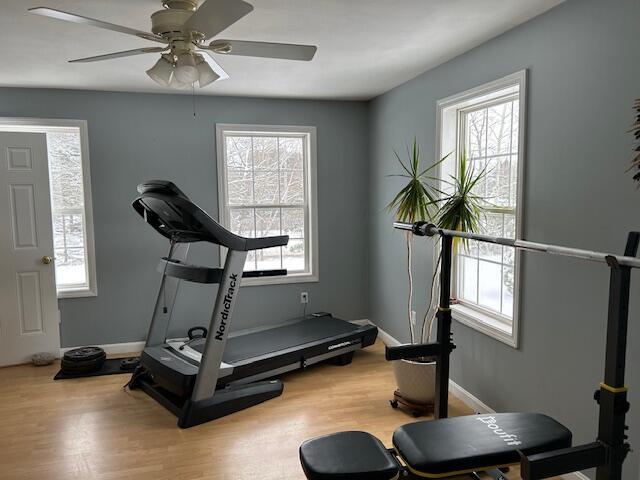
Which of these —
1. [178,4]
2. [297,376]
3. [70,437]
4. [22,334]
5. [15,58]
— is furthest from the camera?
[22,334]

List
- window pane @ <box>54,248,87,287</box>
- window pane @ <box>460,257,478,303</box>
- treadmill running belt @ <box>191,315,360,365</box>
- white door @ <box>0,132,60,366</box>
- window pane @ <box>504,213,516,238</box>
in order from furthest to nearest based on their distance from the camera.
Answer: window pane @ <box>54,248,87,287</box> < white door @ <box>0,132,60,366</box> < treadmill running belt @ <box>191,315,360,365</box> < window pane @ <box>460,257,478,303</box> < window pane @ <box>504,213,516,238</box>

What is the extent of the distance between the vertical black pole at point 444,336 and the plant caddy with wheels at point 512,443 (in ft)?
1.18

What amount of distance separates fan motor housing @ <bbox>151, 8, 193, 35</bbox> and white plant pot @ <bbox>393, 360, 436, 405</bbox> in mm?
2446

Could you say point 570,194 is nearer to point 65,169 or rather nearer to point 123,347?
point 123,347

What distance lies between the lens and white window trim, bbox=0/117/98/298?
4.21 meters

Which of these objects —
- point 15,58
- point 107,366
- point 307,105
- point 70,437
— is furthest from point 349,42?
point 107,366

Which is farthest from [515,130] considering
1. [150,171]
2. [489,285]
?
[150,171]

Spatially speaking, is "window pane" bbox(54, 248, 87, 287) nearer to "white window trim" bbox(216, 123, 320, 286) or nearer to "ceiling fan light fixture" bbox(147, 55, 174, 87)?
"white window trim" bbox(216, 123, 320, 286)

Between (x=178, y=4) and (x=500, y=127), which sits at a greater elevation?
(x=178, y=4)

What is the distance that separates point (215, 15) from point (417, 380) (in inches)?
99.6

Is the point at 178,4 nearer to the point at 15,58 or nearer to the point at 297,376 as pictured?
the point at 15,58

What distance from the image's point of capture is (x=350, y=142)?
5035 millimetres

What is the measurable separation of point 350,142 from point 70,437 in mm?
3569

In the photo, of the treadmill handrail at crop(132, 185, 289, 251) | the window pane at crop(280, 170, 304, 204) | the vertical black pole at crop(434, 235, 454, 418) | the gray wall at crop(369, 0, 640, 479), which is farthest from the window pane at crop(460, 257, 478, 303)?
the window pane at crop(280, 170, 304, 204)
